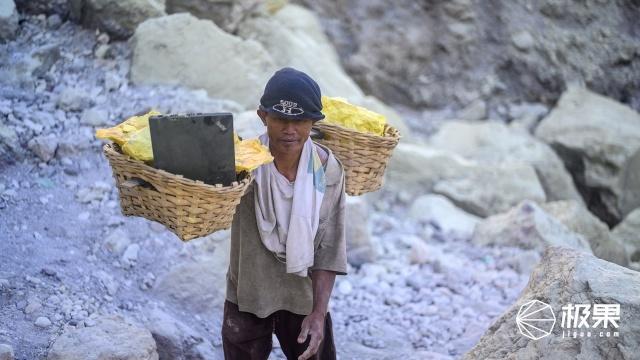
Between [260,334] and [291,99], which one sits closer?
[291,99]

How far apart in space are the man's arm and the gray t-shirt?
60 mm

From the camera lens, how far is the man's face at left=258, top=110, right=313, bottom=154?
7.46ft

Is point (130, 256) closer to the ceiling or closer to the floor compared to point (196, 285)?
closer to the ceiling

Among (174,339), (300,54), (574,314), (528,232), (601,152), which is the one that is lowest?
(601,152)

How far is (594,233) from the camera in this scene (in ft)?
19.7

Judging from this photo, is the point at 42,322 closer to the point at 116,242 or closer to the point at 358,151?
the point at 116,242

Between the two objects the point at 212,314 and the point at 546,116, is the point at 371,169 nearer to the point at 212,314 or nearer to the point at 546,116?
the point at 212,314

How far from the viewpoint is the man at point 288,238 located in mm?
2273

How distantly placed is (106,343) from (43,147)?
5.96 ft

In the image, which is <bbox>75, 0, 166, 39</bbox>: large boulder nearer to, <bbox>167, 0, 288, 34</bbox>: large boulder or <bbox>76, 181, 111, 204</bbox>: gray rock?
<bbox>167, 0, 288, 34</bbox>: large boulder

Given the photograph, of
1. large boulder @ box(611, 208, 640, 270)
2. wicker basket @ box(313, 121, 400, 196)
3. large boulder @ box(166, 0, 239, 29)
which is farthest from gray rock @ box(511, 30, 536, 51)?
wicker basket @ box(313, 121, 400, 196)

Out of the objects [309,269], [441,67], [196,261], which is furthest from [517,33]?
[309,269]

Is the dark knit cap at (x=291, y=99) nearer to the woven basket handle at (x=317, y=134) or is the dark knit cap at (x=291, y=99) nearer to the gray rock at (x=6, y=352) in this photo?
the woven basket handle at (x=317, y=134)

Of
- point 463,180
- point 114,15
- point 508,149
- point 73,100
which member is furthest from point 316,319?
point 508,149
